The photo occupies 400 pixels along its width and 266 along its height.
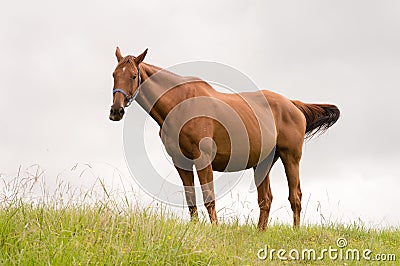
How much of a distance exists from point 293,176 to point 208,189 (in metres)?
2.58

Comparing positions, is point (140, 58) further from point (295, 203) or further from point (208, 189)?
point (295, 203)

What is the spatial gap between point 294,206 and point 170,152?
2.99 meters

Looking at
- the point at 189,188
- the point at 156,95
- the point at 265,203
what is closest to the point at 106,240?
the point at 189,188

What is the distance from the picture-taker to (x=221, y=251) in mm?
6250

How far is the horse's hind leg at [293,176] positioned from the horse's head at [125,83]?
11.8ft

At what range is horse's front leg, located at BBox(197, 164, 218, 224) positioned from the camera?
822cm

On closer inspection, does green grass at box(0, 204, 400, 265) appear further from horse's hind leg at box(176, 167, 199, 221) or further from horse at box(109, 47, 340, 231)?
horse at box(109, 47, 340, 231)

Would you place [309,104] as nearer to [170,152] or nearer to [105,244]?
[170,152]

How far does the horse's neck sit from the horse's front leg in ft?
3.35

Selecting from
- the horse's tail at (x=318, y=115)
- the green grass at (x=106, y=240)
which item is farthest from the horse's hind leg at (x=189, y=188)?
the horse's tail at (x=318, y=115)

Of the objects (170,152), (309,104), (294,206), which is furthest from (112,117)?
(309,104)

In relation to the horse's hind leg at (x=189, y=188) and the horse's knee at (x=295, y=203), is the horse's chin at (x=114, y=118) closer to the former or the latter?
the horse's hind leg at (x=189, y=188)

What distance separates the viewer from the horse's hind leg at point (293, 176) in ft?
33.2

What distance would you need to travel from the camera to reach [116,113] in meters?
7.63
